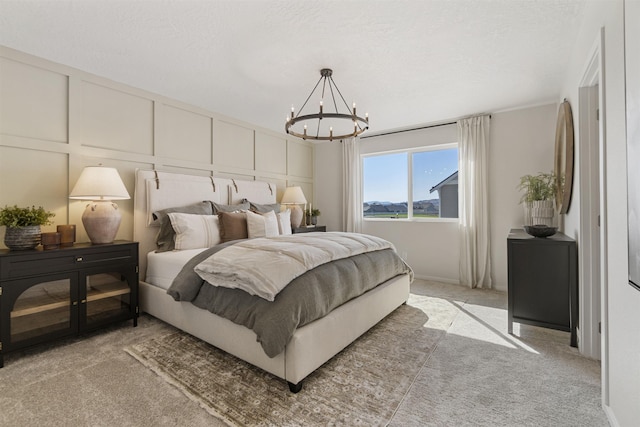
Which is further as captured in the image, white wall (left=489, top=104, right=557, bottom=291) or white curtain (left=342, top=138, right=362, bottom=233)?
white curtain (left=342, top=138, right=362, bottom=233)

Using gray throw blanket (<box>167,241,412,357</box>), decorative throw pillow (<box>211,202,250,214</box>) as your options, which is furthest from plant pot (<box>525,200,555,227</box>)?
decorative throw pillow (<box>211,202,250,214</box>)

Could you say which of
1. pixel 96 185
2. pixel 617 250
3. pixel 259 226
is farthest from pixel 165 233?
pixel 617 250

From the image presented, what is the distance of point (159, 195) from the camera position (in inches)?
128

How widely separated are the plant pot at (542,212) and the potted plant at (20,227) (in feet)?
Result: 15.7

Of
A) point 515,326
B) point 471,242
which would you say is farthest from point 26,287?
point 471,242

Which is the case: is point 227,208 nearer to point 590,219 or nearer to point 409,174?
point 409,174

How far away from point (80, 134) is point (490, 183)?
5024 mm

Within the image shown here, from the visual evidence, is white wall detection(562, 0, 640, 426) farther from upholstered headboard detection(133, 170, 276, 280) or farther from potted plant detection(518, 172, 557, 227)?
upholstered headboard detection(133, 170, 276, 280)

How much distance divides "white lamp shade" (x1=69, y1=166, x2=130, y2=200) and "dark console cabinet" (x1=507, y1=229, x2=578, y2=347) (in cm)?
368

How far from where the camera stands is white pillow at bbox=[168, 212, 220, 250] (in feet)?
9.82

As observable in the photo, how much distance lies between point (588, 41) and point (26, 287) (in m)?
4.42

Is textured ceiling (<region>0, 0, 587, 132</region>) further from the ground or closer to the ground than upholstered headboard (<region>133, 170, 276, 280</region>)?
further from the ground

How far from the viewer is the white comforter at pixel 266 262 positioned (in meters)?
1.82

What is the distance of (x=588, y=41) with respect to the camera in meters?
1.96
